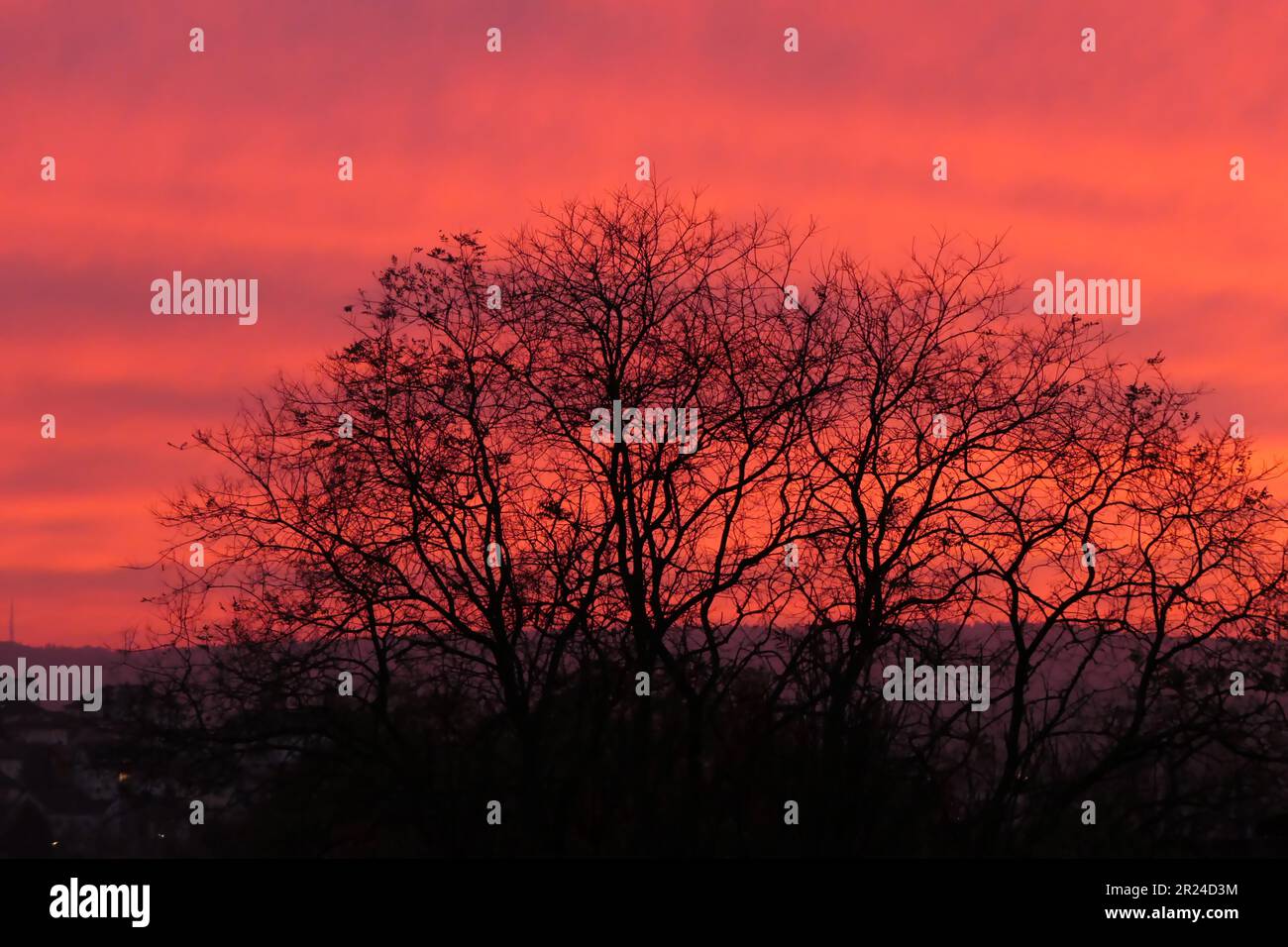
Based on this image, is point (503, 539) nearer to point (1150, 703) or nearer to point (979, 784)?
point (979, 784)

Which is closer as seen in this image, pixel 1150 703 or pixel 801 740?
pixel 801 740

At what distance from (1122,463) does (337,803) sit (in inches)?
440

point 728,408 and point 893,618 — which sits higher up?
point 728,408

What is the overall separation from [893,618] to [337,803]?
7.26m

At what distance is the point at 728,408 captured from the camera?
19672 millimetres
